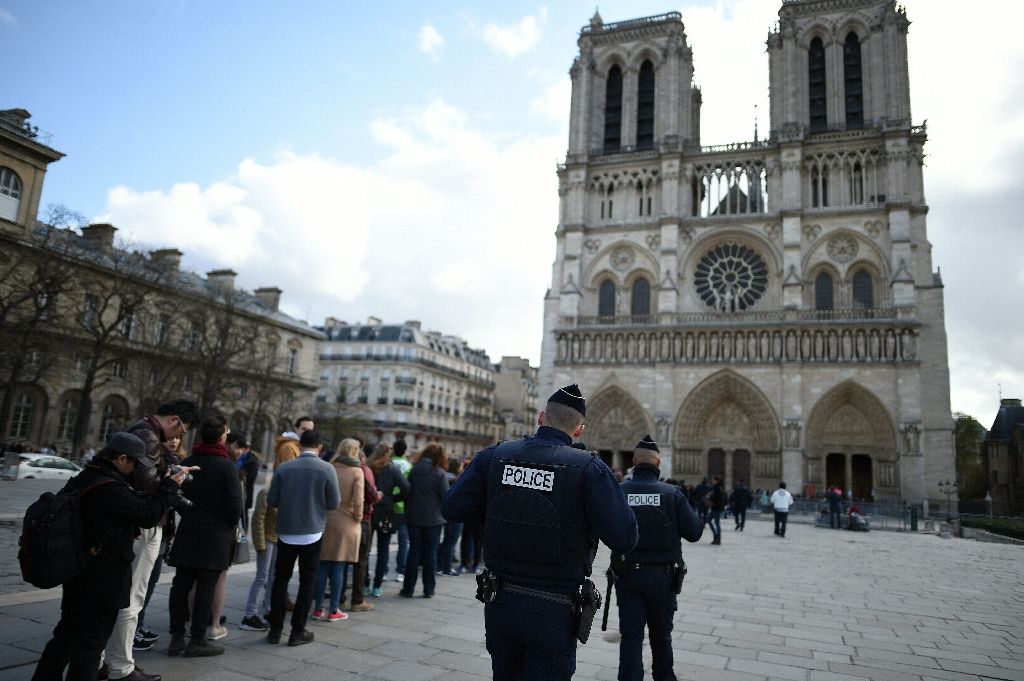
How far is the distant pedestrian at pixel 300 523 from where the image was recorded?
492 cm

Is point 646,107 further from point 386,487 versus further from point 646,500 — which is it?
point 646,500

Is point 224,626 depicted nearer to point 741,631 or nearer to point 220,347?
point 741,631

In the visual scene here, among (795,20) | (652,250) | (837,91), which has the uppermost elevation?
(795,20)

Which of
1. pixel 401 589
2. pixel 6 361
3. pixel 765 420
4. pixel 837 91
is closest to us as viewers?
pixel 401 589

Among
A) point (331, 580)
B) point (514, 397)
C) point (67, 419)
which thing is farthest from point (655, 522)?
point (514, 397)

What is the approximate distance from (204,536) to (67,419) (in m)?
28.3

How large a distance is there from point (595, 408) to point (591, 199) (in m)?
11.4

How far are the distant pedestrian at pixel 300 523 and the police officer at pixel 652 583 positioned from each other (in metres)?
2.37

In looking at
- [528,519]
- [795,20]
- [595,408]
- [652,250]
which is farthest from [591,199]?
[528,519]

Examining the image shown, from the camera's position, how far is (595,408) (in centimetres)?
3334

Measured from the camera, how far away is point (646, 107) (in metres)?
36.8

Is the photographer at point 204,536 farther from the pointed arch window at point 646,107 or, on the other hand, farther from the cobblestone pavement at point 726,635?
the pointed arch window at point 646,107

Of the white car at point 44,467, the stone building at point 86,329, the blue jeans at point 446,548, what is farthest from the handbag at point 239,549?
the stone building at point 86,329

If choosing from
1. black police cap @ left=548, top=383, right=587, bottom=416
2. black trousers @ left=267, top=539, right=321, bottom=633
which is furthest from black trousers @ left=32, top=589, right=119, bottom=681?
black police cap @ left=548, top=383, right=587, bottom=416
